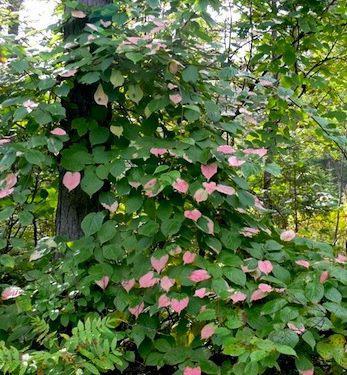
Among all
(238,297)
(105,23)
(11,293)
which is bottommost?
(11,293)

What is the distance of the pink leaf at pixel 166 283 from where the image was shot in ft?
4.59

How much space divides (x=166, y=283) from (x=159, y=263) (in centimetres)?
8

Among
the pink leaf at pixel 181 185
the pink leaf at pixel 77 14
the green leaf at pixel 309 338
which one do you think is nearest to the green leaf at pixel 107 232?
the pink leaf at pixel 181 185

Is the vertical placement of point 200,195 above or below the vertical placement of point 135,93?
below

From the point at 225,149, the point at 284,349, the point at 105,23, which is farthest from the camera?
the point at 105,23

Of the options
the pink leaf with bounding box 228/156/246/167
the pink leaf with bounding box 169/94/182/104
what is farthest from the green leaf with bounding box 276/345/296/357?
the pink leaf with bounding box 169/94/182/104

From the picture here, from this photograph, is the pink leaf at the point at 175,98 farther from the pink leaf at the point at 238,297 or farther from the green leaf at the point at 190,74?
the pink leaf at the point at 238,297

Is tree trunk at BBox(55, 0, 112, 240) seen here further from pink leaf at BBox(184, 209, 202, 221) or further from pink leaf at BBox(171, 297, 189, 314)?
pink leaf at BBox(171, 297, 189, 314)

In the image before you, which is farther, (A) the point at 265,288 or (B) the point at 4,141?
(B) the point at 4,141

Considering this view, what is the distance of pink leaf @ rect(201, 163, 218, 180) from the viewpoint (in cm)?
152

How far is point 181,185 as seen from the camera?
4.79 feet

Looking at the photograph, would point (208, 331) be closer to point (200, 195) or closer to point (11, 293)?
point (200, 195)

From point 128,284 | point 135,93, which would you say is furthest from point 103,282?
point 135,93

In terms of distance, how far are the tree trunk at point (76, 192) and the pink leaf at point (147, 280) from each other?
64 cm
